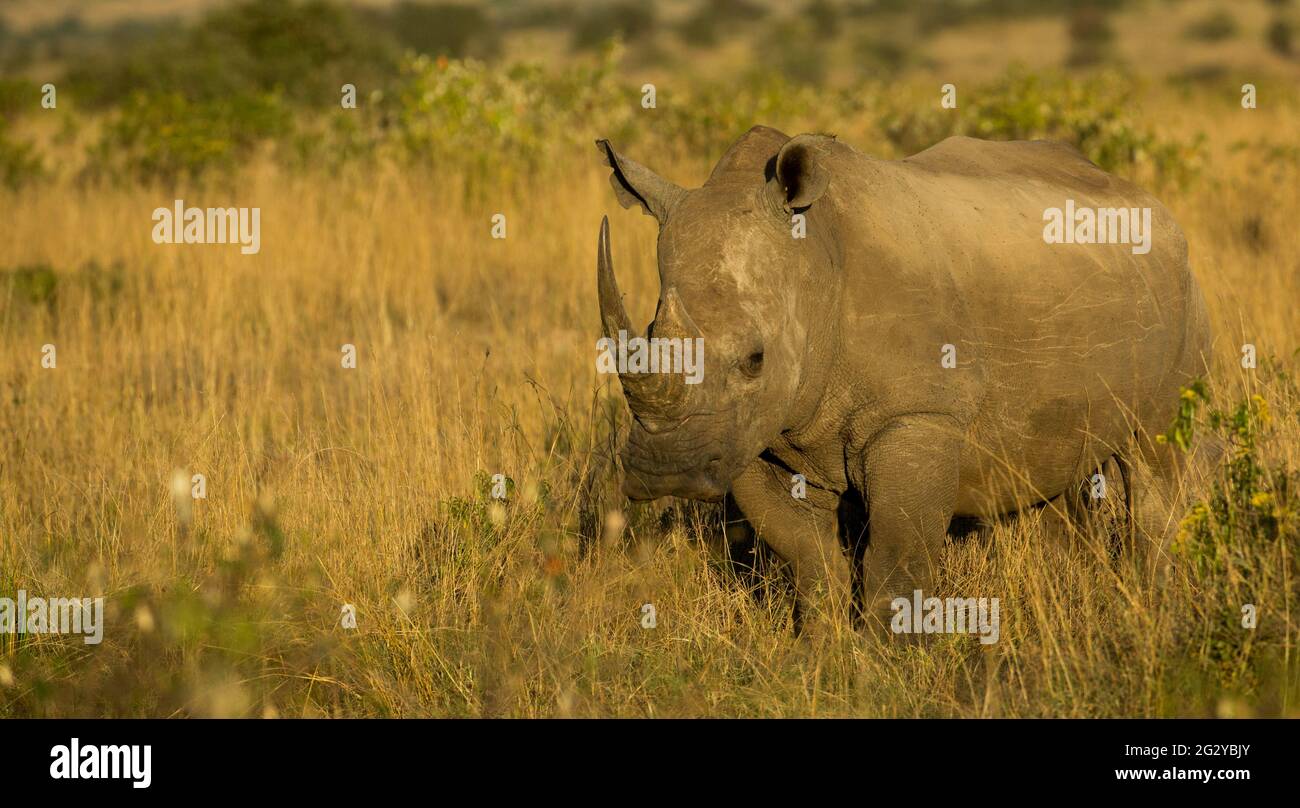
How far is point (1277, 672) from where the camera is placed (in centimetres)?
448

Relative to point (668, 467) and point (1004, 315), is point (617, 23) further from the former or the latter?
point (668, 467)

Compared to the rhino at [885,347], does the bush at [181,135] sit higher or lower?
higher

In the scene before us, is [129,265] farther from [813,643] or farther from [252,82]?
[252,82]

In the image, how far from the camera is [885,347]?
16.4 ft

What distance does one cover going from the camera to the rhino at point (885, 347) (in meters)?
4.73

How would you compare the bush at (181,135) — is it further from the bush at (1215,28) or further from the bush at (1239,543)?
the bush at (1215,28)

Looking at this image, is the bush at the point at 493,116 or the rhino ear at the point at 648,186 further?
the bush at the point at 493,116

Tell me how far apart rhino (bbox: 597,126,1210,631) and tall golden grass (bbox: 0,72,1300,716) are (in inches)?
15.2

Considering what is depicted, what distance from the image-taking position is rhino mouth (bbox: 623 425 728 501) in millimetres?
4609

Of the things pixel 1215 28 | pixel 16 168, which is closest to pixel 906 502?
pixel 16 168

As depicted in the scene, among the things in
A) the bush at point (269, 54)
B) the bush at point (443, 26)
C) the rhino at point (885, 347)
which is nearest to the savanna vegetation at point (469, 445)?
the rhino at point (885, 347)

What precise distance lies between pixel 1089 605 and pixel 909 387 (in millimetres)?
930

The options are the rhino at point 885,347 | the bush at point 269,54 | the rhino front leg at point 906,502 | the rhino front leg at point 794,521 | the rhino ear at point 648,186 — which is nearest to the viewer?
the rhino at point 885,347
